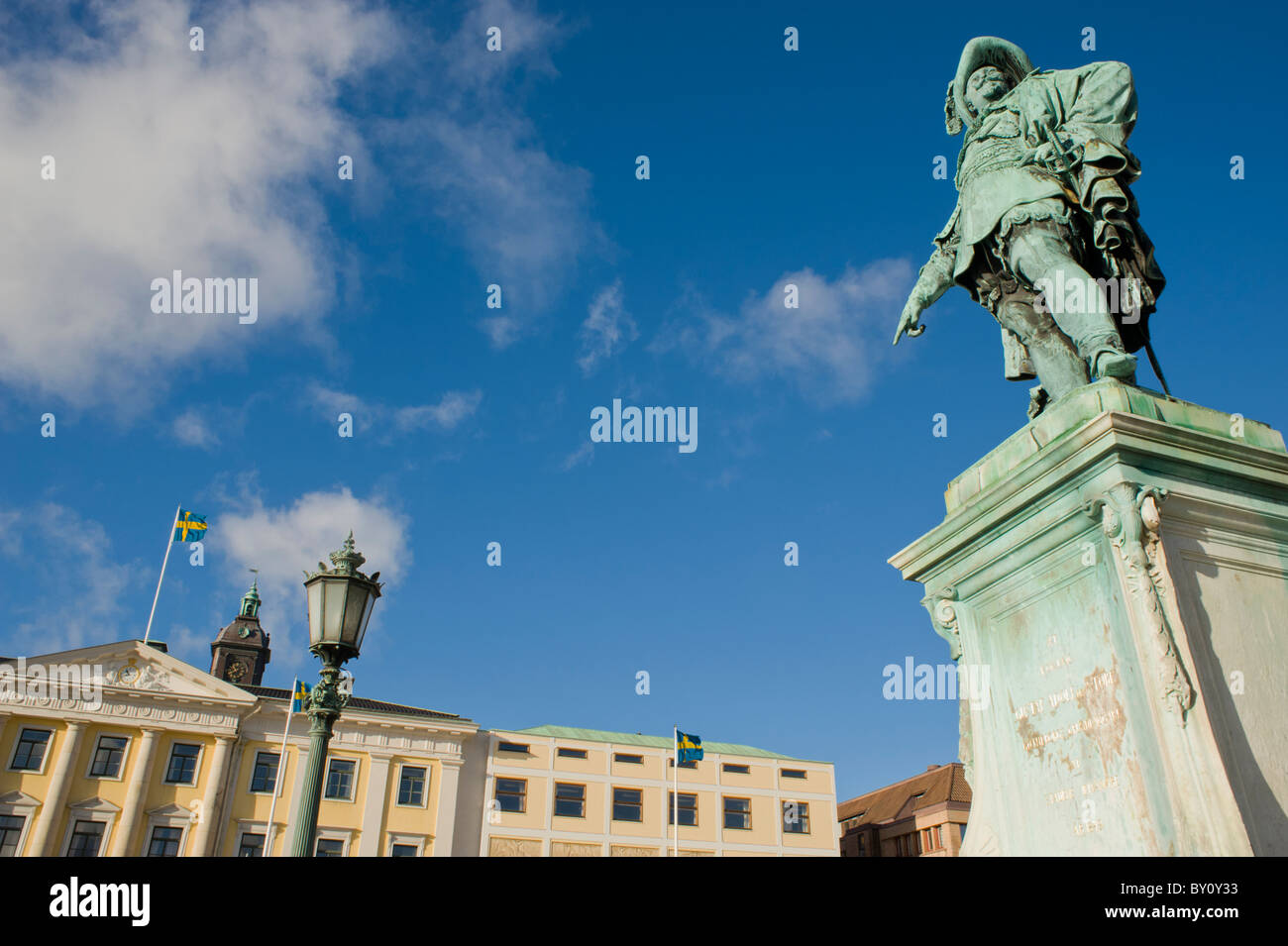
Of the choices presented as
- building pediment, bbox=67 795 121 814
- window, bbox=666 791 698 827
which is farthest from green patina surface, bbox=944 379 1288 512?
window, bbox=666 791 698 827

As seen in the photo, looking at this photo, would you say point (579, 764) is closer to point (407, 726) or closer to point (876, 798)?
point (407, 726)

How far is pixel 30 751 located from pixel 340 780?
1459 cm

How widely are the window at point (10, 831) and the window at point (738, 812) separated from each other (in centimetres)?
3636

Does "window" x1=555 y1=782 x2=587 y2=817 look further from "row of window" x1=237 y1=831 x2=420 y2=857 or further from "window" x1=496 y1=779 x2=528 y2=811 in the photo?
"row of window" x1=237 y1=831 x2=420 y2=857

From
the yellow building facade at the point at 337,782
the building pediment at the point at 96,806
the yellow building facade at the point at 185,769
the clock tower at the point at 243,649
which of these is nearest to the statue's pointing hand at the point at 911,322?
the yellow building facade at the point at 337,782

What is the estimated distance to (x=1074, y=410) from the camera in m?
4.93

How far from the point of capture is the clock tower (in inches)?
3263

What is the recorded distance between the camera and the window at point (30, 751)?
1719 inches

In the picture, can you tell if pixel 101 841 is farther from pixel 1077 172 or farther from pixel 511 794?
pixel 1077 172

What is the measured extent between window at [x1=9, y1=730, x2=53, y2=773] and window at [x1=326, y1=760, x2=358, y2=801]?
1339cm

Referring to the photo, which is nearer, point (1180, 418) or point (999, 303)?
point (1180, 418)

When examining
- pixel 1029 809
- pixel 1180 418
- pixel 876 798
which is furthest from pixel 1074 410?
pixel 876 798

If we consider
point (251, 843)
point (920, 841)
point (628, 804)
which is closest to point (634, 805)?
point (628, 804)
